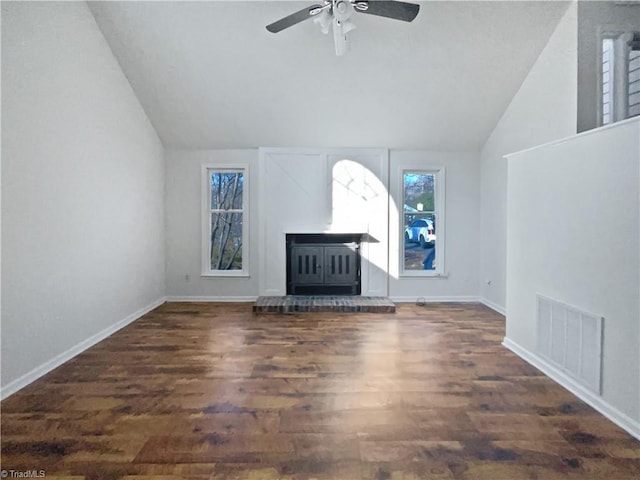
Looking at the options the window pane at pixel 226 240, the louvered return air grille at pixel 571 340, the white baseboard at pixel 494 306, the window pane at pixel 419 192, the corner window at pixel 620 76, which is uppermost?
the corner window at pixel 620 76

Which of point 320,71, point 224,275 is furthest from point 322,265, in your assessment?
point 320,71

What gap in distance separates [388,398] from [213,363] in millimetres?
1521

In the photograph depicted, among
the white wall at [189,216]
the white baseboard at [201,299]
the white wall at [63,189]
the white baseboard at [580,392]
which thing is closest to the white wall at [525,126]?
the white baseboard at [580,392]

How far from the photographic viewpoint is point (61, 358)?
3096 mm

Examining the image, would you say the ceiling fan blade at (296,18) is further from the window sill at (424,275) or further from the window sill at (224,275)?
the window sill at (424,275)

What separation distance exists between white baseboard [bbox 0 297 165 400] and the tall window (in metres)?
1.35

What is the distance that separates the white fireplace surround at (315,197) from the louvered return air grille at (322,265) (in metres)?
0.12

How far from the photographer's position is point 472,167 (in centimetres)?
543

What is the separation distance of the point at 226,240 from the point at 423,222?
3020mm

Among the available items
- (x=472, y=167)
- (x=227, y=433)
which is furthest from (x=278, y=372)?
(x=472, y=167)

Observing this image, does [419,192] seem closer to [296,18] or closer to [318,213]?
[318,213]

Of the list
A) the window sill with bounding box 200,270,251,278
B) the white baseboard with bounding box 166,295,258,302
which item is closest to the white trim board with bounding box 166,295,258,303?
the white baseboard with bounding box 166,295,258,302

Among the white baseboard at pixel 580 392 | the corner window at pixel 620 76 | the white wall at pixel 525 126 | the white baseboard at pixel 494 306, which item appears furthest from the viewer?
the white baseboard at pixel 494 306

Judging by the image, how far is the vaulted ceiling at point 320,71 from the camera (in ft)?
11.9
